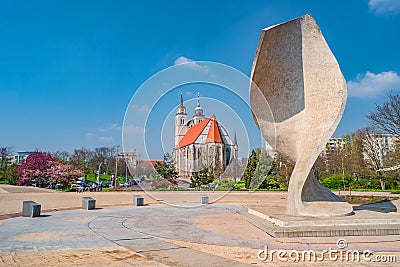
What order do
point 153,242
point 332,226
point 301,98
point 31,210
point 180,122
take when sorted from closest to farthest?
point 153,242 < point 332,226 < point 301,98 < point 31,210 < point 180,122

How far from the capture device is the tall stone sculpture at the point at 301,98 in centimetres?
1093

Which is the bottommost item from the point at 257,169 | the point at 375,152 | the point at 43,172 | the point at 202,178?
the point at 202,178

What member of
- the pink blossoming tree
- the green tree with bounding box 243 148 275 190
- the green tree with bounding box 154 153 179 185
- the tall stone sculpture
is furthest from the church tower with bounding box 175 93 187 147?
the tall stone sculpture

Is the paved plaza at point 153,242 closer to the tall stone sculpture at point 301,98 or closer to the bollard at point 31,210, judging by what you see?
the bollard at point 31,210

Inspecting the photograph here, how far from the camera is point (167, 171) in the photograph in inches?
1560

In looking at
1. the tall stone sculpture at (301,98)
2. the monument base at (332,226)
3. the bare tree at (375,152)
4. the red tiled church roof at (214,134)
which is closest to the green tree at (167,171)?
the red tiled church roof at (214,134)

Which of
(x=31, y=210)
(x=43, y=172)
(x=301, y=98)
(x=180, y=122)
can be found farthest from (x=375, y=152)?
(x=180, y=122)

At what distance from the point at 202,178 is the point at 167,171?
15.7 feet

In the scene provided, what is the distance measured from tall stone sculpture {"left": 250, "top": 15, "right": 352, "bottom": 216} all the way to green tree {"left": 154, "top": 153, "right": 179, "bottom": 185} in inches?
1084

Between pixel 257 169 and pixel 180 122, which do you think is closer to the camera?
pixel 257 169

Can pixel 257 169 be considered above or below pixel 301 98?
below

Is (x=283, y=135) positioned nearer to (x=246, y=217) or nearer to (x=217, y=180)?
(x=246, y=217)

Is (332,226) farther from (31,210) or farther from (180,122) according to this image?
(180,122)

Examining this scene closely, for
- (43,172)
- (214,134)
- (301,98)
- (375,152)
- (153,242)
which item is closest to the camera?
(153,242)
